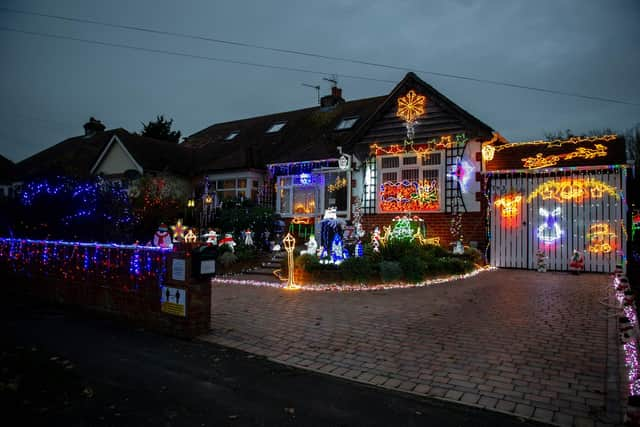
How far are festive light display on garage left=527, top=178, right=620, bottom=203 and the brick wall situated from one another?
162cm

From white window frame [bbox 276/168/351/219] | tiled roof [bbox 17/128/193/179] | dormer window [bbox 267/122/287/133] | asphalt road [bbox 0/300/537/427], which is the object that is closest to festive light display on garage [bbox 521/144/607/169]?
white window frame [bbox 276/168/351/219]

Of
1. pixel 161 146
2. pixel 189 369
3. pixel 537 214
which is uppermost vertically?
pixel 161 146

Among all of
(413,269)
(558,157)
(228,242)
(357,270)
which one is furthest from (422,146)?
(228,242)

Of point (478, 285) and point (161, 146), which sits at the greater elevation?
point (161, 146)

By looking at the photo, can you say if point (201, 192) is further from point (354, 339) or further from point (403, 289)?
point (354, 339)

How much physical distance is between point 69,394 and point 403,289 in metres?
7.20

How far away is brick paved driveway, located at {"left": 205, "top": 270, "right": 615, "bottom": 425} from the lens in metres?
4.02

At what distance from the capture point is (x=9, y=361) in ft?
15.4

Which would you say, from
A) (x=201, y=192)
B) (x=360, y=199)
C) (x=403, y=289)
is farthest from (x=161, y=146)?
(x=403, y=289)

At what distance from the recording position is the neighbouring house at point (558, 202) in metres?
11.3

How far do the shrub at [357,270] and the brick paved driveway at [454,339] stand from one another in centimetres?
77

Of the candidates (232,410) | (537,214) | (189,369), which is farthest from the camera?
(537,214)

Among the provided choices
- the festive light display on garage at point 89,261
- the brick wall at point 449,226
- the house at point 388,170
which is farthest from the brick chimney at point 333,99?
the festive light display on garage at point 89,261

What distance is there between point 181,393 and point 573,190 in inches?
463
